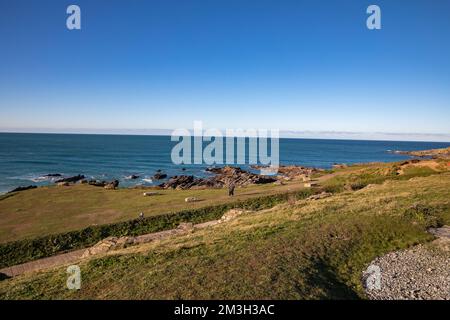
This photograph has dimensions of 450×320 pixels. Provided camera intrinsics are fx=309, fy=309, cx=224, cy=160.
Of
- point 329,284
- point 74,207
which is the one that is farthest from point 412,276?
point 74,207

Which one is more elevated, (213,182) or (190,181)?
(190,181)

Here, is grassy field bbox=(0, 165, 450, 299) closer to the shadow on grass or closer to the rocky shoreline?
the shadow on grass

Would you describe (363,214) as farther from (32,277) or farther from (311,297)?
(32,277)

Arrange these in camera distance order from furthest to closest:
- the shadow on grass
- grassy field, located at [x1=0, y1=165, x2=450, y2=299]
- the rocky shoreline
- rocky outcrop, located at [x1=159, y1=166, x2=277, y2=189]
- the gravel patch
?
rocky outcrop, located at [x1=159, y1=166, x2=277, y2=189] → the rocky shoreline → the gravel patch → grassy field, located at [x1=0, y1=165, x2=450, y2=299] → the shadow on grass

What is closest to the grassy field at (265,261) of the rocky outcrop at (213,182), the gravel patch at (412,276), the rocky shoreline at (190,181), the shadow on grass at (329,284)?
the shadow on grass at (329,284)

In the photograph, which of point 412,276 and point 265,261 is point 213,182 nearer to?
point 265,261

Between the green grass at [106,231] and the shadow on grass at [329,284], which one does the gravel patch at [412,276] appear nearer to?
the shadow on grass at [329,284]

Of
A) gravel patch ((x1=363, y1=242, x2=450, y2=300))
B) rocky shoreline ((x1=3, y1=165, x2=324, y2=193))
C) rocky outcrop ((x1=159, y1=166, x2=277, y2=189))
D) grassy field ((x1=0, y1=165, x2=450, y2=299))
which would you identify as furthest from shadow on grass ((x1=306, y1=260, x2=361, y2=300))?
rocky outcrop ((x1=159, y1=166, x2=277, y2=189))

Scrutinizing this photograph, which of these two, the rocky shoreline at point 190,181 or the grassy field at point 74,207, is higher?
the grassy field at point 74,207
